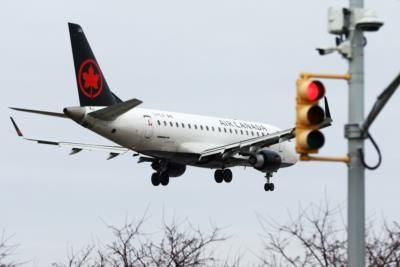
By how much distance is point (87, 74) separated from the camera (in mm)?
56875

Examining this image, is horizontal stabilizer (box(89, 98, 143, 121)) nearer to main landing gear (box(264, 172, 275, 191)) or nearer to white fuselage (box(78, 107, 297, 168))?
white fuselage (box(78, 107, 297, 168))

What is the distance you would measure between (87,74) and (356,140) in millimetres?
43704

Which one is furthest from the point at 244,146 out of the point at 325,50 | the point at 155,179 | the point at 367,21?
the point at 367,21

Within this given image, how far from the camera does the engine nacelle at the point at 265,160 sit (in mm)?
60031

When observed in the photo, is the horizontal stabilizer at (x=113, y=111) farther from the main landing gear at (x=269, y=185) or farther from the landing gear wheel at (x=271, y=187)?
the landing gear wheel at (x=271, y=187)

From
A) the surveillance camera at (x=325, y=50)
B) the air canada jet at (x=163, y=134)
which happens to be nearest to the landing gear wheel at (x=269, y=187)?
the air canada jet at (x=163, y=134)

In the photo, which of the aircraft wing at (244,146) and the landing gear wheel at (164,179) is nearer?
the aircraft wing at (244,146)

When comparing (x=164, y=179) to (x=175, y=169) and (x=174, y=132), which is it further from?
(x=174, y=132)

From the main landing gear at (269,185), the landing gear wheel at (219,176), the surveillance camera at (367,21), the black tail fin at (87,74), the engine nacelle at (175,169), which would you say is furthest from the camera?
the main landing gear at (269,185)

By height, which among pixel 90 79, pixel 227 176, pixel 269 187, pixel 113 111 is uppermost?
pixel 90 79

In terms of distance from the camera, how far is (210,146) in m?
61.4

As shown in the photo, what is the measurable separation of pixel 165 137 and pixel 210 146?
14.8 ft

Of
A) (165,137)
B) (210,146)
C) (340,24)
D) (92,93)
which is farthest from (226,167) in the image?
(340,24)

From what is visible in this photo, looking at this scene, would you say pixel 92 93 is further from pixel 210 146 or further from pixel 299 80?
pixel 299 80
